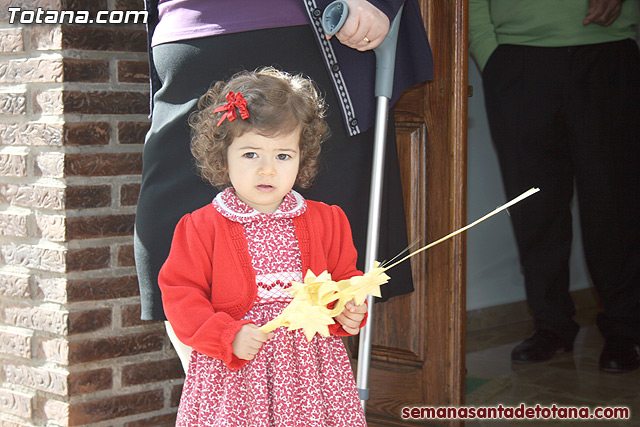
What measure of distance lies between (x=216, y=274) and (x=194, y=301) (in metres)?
0.07

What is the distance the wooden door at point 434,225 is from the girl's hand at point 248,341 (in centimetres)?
111

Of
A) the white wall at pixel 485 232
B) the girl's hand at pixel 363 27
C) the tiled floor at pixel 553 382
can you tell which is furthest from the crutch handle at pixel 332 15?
the white wall at pixel 485 232

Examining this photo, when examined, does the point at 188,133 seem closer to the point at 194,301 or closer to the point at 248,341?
the point at 194,301

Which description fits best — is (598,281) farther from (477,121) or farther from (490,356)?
(477,121)

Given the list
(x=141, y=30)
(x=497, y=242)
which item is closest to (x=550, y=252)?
(x=497, y=242)

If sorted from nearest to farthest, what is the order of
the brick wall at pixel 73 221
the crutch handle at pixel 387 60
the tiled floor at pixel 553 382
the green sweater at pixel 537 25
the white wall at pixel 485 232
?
1. the crutch handle at pixel 387 60
2. the brick wall at pixel 73 221
3. the tiled floor at pixel 553 382
4. the green sweater at pixel 537 25
5. the white wall at pixel 485 232

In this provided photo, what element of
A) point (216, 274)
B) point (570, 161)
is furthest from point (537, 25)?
point (216, 274)

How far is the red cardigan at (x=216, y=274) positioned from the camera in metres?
1.41

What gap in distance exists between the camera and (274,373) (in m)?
1.47

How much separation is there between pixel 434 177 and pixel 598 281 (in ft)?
4.03

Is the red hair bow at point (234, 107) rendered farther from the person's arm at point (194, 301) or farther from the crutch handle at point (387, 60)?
the crutch handle at point (387, 60)

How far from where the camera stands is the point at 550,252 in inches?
134

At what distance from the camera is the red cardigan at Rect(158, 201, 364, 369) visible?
1.41m

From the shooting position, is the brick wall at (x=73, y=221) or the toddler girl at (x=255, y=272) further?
the brick wall at (x=73, y=221)
